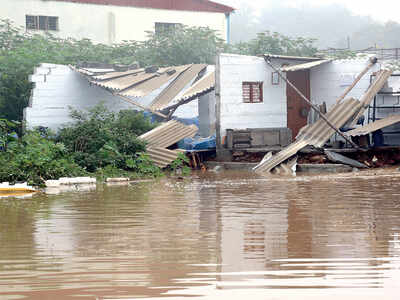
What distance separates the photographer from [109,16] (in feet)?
114

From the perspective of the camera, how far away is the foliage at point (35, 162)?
48.6 ft

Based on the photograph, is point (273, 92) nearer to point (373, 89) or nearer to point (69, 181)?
point (373, 89)

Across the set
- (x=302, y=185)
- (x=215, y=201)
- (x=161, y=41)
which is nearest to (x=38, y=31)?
(x=161, y=41)

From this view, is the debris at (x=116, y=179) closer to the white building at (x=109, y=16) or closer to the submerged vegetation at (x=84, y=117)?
the submerged vegetation at (x=84, y=117)

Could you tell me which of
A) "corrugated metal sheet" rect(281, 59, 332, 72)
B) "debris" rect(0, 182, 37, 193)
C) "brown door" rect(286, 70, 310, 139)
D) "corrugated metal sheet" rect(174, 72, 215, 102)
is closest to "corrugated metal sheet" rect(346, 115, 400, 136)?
"corrugated metal sheet" rect(281, 59, 332, 72)

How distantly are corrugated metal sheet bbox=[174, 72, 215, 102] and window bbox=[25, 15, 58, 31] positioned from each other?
42.0 feet

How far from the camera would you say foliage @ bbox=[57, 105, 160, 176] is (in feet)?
60.5

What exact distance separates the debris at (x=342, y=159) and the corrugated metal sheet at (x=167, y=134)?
4317mm

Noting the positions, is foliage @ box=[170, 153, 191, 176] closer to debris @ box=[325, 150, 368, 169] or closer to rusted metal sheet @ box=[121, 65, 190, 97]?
rusted metal sheet @ box=[121, 65, 190, 97]

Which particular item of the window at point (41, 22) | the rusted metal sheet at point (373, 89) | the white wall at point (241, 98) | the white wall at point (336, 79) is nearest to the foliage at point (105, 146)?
the white wall at point (241, 98)

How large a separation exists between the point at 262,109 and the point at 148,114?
12.2 feet

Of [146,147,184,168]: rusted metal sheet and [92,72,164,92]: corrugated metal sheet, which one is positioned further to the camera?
[92,72,164,92]: corrugated metal sheet

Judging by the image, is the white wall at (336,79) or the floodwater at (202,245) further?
the white wall at (336,79)

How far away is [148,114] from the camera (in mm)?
23906
